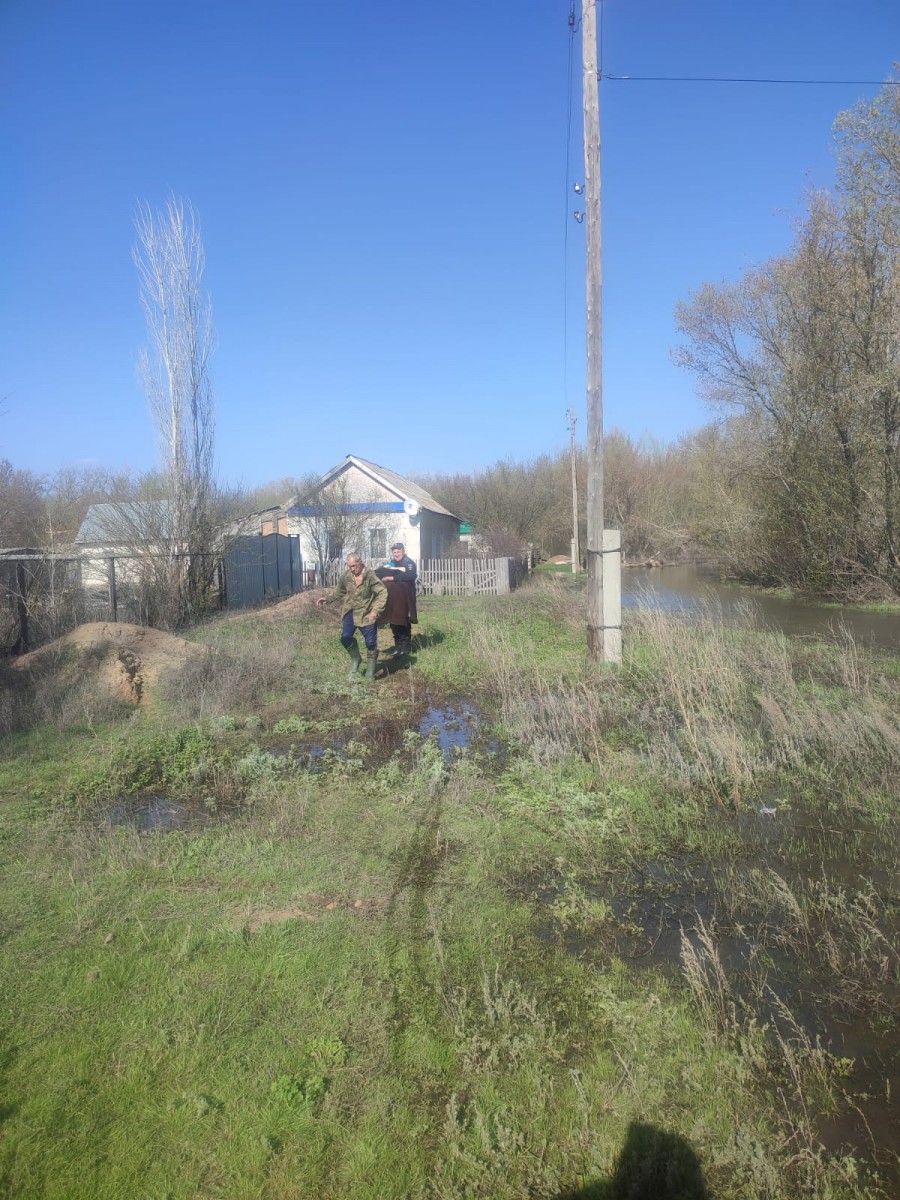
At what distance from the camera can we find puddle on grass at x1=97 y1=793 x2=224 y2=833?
16.5 feet

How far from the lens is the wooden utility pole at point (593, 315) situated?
10.0 m

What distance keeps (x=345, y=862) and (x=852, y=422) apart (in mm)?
20396

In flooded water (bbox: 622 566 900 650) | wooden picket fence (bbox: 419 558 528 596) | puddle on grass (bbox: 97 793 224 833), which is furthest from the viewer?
wooden picket fence (bbox: 419 558 528 596)

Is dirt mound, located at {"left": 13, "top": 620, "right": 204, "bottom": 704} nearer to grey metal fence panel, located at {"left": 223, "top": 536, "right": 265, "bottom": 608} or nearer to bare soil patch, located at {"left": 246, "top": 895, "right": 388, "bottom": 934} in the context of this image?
bare soil patch, located at {"left": 246, "top": 895, "right": 388, "bottom": 934}

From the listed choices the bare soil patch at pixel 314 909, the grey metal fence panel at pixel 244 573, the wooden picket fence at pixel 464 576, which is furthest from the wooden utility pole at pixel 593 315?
the wooden picket fence at pixel 464 576

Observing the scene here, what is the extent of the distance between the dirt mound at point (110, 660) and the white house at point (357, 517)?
16.3m

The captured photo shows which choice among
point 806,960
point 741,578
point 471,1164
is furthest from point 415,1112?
point 741,578

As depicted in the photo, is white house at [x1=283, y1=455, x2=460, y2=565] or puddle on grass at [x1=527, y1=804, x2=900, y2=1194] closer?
puddle on grass at [x1=527, y1=804, x2=900, y2=1194]

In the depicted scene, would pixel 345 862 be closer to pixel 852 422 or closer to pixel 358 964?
pixel 358 964

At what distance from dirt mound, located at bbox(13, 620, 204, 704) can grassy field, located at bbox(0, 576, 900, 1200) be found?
1.69 meters

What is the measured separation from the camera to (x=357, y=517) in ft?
87.1

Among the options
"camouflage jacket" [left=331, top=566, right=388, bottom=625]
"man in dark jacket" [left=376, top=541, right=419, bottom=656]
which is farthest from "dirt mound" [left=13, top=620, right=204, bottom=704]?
"man in dark jacket" [left=376, top=541, right=419, bottom=656]

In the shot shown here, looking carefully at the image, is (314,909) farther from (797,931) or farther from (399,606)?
(399,606)

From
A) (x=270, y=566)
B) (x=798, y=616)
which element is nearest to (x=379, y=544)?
(x=270, y=566)
